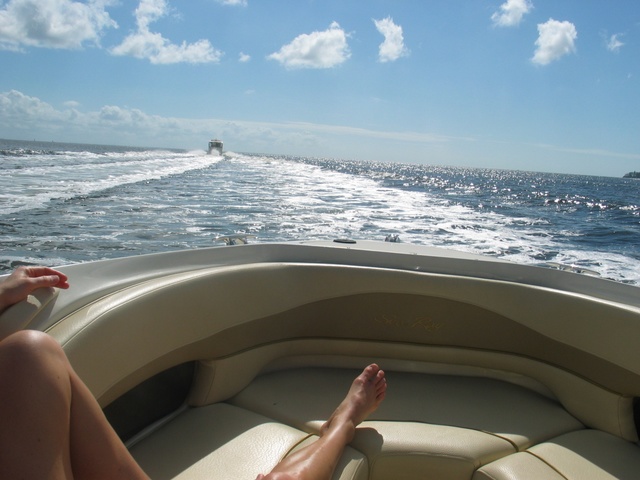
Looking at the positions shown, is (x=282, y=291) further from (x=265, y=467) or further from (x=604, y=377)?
(x=604, y=377)

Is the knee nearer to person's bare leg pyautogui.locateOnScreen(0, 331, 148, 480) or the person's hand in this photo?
person's bare leg pyautogui.locateOnScreen(0, 331, 148, 480)

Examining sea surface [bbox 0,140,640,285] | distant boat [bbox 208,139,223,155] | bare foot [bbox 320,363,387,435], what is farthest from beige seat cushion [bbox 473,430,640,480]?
distant boat [bbox 208,139,223,155]

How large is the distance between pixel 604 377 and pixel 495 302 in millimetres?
430

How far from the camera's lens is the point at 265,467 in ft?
4.83

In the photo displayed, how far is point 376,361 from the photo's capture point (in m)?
2.24

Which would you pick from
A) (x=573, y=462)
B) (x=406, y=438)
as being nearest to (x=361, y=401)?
(x=406, y=438)

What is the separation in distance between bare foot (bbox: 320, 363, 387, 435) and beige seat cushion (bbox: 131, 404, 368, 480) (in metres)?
0.09

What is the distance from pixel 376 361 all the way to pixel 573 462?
832 millimetres

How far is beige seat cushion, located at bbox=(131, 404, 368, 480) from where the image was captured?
1.47 m

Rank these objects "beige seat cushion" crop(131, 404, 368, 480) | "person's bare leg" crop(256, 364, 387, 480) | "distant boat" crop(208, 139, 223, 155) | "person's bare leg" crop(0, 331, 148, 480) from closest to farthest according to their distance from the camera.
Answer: "person's bare leg" crop(0, 331, 148, 480) < "person's bare leg" crop(256, 364, 387, 480) < "beige seat cushion" crop(131, 404, 368, 480) < "distant boat" crop(208, 139, 223, 155)

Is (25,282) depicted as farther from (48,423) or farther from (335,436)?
(335,436)

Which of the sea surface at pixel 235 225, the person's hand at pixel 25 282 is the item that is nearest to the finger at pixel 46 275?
the person's hand at pixel 25 282

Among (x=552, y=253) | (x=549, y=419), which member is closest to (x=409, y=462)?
(x=549, y=419)

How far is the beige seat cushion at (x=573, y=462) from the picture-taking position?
→ 4.95ft
